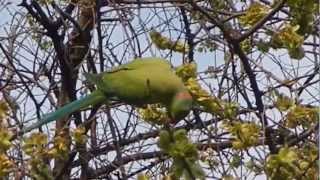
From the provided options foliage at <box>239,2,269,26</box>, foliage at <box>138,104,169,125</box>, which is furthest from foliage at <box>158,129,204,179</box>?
foliage at <box>239,2,269,26</box>

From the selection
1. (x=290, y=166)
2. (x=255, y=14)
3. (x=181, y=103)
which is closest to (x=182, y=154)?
(x=181, y=103)

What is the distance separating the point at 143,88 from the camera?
1.04 meters

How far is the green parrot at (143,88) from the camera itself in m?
1.03

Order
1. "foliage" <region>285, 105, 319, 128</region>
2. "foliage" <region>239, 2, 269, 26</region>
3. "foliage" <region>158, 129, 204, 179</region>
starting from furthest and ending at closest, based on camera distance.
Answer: "foliage" <region>239, 2, 269, 26</region> → "foliage" <region>285, 105, 319, 128</region> → "foliage" <region>158, 129, 204, 179</region>

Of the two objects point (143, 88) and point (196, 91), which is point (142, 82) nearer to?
point (143, 88)

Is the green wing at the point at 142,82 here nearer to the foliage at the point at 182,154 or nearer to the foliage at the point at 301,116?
the foliage at the point at 182,154

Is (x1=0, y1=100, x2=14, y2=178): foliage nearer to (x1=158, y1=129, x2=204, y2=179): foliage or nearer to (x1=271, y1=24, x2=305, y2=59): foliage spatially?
(x1=158, y1=129, x2=204, y2=179): foliage

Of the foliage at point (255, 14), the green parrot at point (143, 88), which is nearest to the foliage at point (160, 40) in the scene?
the foliage at point (255, 14)

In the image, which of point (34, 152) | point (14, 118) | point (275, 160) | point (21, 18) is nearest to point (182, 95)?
point (275, 160)

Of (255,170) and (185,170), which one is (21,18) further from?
(185,170)

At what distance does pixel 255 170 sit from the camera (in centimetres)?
132

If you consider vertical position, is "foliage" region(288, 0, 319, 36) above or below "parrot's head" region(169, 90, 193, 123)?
above

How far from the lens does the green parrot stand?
1.03 m

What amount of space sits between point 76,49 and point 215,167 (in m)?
0.82
